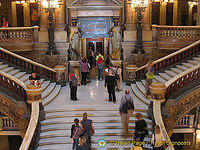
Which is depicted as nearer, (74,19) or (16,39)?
(16,39)

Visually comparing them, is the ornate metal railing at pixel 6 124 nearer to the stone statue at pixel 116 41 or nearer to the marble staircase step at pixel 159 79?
the stone statue at pixel 116 41

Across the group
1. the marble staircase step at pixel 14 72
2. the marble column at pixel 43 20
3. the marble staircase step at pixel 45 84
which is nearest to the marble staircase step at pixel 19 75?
the marble staircase step at pixel 14 72

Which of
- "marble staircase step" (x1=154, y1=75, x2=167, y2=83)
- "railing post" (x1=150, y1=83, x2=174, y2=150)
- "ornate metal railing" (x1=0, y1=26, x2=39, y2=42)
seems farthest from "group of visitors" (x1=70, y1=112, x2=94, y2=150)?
"ornate metal railing" (x1=0, y1=26, x2=39, y2=42)

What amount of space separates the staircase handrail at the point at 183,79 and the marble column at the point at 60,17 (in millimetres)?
6736

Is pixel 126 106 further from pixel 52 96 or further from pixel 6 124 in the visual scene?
pixel 6 124

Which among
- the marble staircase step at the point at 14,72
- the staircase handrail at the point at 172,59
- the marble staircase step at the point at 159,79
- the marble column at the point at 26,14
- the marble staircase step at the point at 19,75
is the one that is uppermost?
the marble column at the point at 26,14

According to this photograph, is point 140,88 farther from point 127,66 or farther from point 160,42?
point 160,42

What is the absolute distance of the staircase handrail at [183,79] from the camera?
32.3 ft

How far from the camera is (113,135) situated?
9023mm

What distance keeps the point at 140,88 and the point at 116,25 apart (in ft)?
14.5

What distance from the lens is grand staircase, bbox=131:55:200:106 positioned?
1185 cm

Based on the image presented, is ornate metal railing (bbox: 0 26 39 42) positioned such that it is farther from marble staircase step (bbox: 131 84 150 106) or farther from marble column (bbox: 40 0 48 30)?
marble staircase step (bbox: 131 84 150 106)

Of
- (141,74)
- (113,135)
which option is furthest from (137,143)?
(141,74)

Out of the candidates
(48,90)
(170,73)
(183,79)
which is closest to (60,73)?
(48,90)
